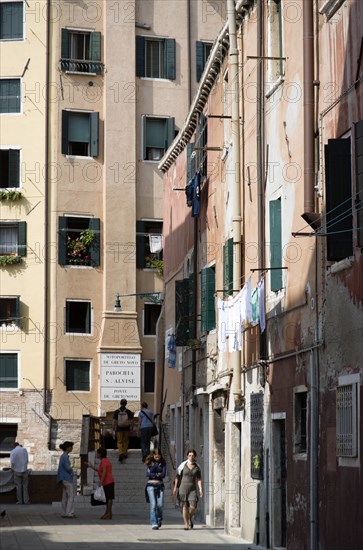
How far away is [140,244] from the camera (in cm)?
4547

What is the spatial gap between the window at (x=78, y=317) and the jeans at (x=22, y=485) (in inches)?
353

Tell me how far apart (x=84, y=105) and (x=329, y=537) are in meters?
29.7

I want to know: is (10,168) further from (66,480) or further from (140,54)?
(66,480)

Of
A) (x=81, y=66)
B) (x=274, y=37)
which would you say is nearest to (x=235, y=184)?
(x=274, y=37)

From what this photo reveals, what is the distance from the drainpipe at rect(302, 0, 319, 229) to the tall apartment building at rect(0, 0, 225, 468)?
2433 cm

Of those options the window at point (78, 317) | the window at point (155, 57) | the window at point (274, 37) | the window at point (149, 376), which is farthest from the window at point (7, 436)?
the window at point (274, 37)

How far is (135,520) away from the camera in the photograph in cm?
2906

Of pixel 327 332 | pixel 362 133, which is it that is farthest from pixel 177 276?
pixel 362 133

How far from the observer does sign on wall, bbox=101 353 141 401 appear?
44.2 metres

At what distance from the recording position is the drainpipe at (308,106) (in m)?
19.3

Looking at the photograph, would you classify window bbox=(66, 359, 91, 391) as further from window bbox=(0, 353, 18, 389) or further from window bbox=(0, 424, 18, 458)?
window bbox=(0, 424, 18, 458)

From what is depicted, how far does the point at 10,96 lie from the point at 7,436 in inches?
459

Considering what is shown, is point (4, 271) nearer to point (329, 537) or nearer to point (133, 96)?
point (133, 96)

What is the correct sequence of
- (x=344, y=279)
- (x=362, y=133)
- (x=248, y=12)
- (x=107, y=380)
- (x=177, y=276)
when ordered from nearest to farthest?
(x=362, y=133) < (x=344, y=279) < (x=248, y=12) < (x=177, y=276) < (x=107, y=380)
